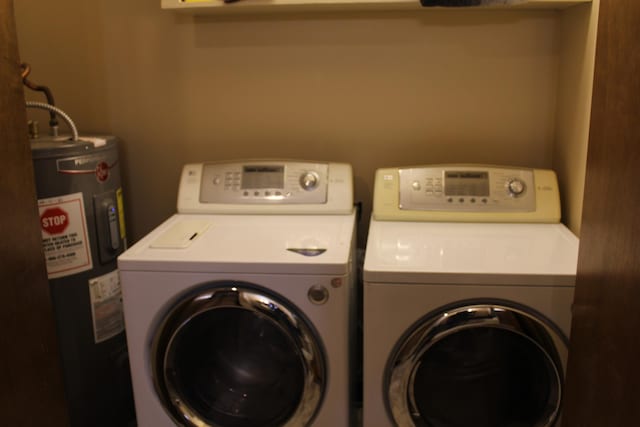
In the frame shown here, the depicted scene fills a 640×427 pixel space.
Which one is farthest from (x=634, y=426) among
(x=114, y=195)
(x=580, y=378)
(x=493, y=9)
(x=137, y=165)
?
(x=137, y=165)

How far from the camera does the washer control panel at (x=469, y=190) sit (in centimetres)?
196

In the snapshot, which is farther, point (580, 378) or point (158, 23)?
point (158, 23)

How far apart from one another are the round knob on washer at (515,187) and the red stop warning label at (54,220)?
1375 mm

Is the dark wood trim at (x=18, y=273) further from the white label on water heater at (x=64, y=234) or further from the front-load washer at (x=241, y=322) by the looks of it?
the white label on water heater at (x=64, y=234)

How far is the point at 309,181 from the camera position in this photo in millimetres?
2051

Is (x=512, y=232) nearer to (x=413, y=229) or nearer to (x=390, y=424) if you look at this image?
(x=413, y=229)

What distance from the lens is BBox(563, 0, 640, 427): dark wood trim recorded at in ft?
3.20

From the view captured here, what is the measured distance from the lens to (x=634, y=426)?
38.4 inches

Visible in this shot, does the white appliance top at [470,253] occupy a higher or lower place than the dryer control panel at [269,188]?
lower

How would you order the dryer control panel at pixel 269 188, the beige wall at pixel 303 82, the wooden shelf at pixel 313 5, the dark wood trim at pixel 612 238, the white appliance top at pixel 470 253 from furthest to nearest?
the beige wall at pixel 303 82 < the dryer control panel at pixel 269 188 < the wooden shelf at pixel 313 5 < the white appliance top at pixel 470 253 < the dark wood trim at pixel 612 238

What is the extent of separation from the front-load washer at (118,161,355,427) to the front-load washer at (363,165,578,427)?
10cm

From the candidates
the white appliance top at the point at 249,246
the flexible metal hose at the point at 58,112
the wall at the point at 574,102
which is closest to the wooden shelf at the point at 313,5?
the wall at the point at 574,102

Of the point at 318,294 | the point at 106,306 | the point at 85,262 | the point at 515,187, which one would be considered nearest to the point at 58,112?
the point at 85,262

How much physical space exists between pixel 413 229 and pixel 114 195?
981 mm
